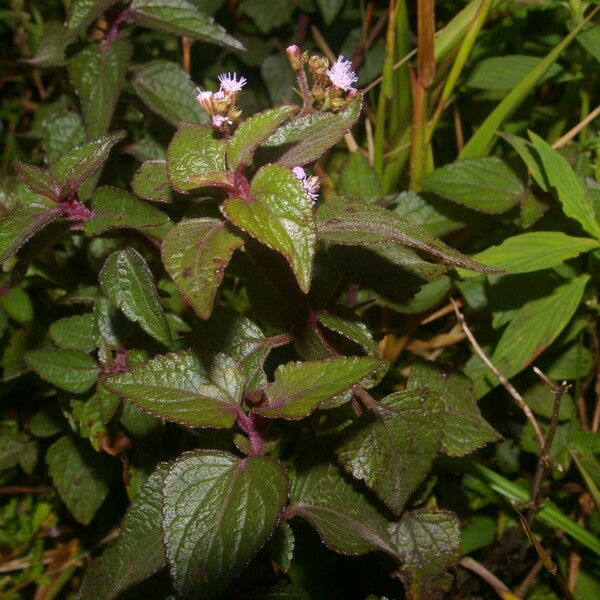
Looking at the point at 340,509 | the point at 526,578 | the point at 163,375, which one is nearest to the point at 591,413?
the point at 526,578

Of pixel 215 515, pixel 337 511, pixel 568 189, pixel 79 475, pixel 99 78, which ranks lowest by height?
pixel 79 475

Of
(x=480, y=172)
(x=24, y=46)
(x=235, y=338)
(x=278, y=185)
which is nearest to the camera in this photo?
(x=278, y=185)

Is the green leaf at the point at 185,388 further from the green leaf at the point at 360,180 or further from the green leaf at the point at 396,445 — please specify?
the green leaf at the point at 360,180

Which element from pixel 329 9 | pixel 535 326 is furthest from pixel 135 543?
pixel 329 9

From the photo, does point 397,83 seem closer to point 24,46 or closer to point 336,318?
point 336,318

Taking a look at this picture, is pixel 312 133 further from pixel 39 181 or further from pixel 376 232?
pixel 39 181

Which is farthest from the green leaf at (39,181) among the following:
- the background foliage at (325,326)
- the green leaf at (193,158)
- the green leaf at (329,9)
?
the green leaf at (329,9)
